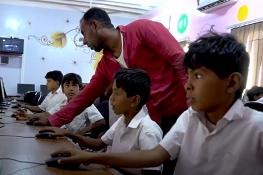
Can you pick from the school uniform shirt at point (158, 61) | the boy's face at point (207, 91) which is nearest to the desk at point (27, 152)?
the boy's face at point (207, 91)

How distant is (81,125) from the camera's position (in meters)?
2.95

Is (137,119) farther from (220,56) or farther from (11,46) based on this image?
(11,46)

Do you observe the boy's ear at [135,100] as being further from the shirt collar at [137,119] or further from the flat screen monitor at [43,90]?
the flat screen monitor at [43,90]

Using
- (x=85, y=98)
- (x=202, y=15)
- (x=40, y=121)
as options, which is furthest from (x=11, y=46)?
(x=85, y=98)

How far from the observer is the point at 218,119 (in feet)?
3.39

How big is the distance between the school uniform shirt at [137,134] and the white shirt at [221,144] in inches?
10.4

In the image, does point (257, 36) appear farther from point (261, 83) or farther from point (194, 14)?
point (194, 14)

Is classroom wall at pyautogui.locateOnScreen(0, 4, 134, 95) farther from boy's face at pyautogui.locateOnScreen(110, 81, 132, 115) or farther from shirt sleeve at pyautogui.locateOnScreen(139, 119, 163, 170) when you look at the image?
shirt sleeve at pyautogui.locateOnScreen(139, 119, 163, 170)

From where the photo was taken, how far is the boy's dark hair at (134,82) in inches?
61.1

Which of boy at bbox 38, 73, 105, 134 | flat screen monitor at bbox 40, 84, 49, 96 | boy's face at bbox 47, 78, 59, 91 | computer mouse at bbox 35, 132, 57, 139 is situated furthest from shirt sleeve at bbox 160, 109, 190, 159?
flat screen monitor at bbox 40, 84, 49, 96

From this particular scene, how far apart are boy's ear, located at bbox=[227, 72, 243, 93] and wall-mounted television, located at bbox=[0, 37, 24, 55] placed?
7.27m

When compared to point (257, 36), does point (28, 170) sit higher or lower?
lower

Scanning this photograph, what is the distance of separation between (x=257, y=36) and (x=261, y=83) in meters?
0.64

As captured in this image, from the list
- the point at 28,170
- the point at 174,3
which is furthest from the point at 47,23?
the point at 28,170
